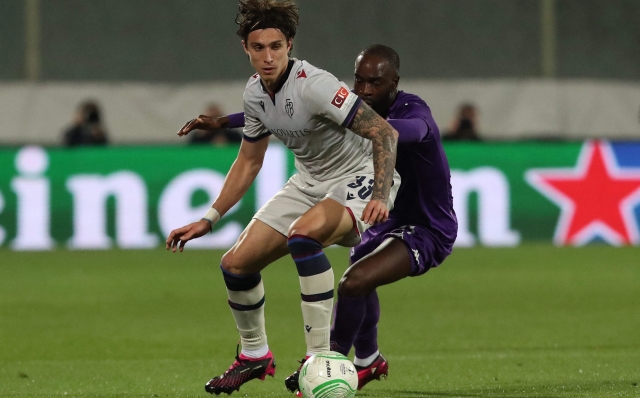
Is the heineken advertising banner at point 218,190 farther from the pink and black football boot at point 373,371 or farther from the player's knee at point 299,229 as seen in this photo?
the player's knee at point 299,229

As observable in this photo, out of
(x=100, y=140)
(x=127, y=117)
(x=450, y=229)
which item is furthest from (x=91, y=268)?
(x=450, y=229)

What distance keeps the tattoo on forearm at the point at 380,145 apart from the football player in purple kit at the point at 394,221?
0.24 metres

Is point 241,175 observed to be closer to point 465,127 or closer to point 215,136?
point 215,136

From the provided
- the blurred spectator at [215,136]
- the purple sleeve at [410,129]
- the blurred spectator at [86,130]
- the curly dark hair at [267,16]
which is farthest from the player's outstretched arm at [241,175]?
the blurred spectator at [86,130]

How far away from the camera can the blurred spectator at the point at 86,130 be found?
15.6m

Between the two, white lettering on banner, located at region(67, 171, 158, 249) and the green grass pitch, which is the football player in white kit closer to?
the green grass pitch

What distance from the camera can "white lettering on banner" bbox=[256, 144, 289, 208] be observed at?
14.1 metres

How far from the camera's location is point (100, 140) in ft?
51.2

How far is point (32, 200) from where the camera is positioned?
1395 cm

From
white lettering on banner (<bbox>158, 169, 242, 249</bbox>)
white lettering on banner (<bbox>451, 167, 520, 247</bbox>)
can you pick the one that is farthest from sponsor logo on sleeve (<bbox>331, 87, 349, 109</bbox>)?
white lettering on banner (<bbox>451, 167, 520, 247</bbox>)

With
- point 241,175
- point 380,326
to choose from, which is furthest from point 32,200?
point 241,175

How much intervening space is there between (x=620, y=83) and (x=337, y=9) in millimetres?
4543

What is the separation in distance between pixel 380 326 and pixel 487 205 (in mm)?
5662

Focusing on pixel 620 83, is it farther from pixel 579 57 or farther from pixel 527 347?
pixel 527 347
